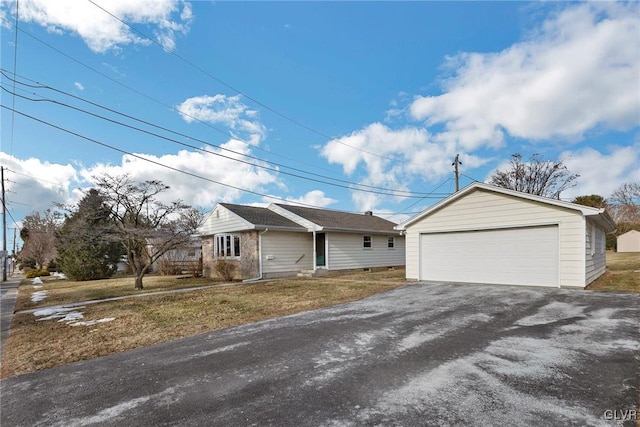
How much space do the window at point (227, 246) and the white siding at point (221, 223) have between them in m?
0.37

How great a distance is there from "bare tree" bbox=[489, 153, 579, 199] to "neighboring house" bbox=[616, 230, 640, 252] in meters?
16.5

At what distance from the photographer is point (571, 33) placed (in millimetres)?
10188

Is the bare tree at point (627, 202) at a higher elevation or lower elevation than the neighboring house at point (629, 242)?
higher

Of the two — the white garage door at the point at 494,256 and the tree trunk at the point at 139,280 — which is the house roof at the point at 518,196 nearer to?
the white garage door at the point at 494,256

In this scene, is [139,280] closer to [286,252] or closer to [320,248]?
[286,252]

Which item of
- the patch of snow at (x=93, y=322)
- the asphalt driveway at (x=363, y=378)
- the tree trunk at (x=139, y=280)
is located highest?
the asphalt driveway at (x=363, y=378)

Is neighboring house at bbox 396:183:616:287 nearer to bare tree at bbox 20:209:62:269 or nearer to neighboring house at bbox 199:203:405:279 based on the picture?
neighboring house at bbox 199:203:405:279

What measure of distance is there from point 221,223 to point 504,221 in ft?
48.3

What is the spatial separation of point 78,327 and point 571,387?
907 cm

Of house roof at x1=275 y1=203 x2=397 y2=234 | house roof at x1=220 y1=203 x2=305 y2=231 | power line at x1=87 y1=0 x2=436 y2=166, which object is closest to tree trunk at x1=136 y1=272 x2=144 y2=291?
house roof at x1=220 y1=203 x2=305 y2=231

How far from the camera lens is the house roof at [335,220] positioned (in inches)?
746

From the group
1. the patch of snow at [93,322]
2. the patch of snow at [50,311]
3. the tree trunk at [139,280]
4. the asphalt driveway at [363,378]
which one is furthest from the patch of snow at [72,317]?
the tree trunk at [139,280]

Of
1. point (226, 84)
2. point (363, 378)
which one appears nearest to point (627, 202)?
point (226, 84)

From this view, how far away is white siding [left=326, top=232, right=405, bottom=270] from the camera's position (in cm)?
1891
